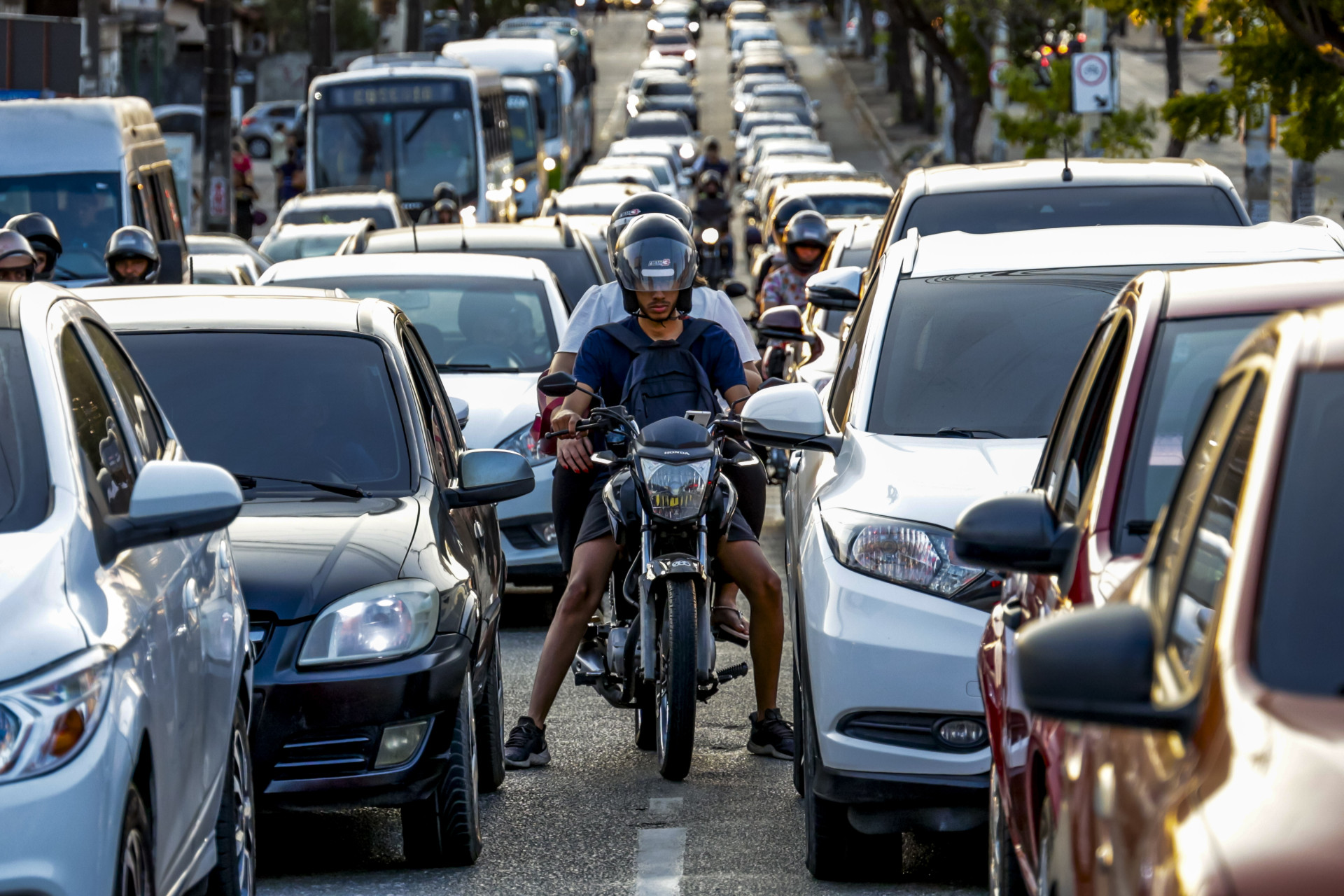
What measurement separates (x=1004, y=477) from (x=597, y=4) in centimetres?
12856

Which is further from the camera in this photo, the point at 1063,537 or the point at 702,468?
the point at 702,468

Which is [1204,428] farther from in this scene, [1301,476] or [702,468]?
[702,468]

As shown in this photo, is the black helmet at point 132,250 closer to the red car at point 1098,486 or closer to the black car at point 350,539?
the black car at point 350,539

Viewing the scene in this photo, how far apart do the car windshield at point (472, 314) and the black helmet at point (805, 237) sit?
2984 mm

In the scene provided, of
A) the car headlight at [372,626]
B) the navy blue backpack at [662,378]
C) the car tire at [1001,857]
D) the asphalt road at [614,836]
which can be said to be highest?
the navy blue backpack at [662,378]

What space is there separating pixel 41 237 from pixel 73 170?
6006mm

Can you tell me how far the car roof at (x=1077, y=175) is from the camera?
10.6m

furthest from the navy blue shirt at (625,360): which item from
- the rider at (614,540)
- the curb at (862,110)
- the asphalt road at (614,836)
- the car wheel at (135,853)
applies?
the curb at (862,110)

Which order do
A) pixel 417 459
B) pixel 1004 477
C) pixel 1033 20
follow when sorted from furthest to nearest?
pixel 1033 20 < pixel 417 459 < pixel 1004 477

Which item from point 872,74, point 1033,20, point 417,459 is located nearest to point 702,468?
point 417,459

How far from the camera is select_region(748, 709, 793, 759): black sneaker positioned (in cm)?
806

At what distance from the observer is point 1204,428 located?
3736 millimetres

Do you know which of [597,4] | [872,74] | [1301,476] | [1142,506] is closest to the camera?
[1301,476]

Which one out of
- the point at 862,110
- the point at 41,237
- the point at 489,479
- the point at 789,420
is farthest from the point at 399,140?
the point at 862,110
